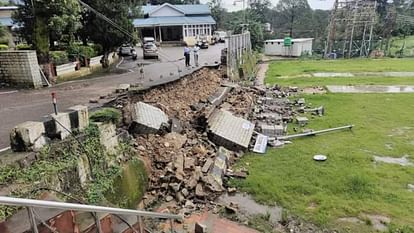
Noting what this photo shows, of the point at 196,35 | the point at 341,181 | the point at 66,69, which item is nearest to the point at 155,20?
the point at 196,35

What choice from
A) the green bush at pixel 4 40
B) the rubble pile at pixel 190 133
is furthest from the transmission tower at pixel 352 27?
the green bush at pixel 4 40

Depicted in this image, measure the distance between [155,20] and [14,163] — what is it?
134ft

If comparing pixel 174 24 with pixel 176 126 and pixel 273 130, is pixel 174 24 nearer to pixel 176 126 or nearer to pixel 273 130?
pixel 273 130

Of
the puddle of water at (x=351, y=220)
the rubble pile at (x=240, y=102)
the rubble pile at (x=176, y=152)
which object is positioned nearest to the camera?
the puddle of water at (x=351, y=220)

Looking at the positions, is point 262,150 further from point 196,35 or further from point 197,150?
point 196,35

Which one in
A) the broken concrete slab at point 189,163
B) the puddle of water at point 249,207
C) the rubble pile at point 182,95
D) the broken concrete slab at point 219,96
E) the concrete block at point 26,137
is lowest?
the puddle of water at point 249,207

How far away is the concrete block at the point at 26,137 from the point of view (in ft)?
14.6

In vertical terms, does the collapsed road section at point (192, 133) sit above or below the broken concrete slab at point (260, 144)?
above

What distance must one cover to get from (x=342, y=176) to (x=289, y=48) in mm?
30284

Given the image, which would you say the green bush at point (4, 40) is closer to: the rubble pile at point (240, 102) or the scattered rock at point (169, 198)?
the rubble pile at point (240, 102)

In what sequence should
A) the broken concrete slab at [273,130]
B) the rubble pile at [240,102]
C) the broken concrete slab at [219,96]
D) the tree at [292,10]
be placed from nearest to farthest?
the broken concrete slab at [273,130] < the broken concrete slab at [219,96] < the rubble pile at [240,102] < the tree at [292,10]

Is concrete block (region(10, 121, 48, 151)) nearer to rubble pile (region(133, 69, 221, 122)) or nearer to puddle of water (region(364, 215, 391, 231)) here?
rubble pile (region(133, 69, 221, 122))

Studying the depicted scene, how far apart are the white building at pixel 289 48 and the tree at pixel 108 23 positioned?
2172cm

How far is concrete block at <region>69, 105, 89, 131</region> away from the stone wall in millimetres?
A: 8333
